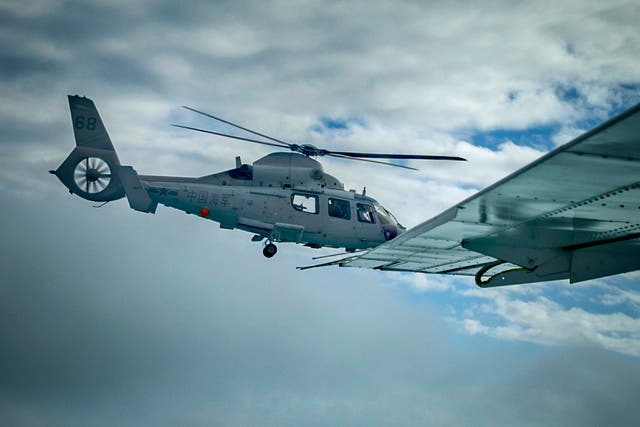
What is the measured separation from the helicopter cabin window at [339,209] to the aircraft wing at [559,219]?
40.4 ft

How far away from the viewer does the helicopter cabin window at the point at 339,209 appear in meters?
29.1

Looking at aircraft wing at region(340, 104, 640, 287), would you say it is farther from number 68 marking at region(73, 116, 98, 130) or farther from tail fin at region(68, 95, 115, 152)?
number 68 marking at region(73, 116, 98, 130)

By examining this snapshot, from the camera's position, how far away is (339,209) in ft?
95.8

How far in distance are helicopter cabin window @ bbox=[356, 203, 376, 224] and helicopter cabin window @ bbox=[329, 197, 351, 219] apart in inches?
21.3

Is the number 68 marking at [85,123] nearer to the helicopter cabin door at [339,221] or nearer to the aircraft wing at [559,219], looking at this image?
the helicopter cabin door at [339,221]

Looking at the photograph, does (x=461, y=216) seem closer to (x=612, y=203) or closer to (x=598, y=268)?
(x=612, y=203)

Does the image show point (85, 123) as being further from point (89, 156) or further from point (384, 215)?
point (384, 215)

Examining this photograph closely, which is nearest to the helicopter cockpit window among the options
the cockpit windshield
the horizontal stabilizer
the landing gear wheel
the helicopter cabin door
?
the cockpit windshield

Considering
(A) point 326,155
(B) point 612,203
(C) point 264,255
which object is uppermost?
(A) point 326,155

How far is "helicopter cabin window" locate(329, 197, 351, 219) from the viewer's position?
2911 centimetres

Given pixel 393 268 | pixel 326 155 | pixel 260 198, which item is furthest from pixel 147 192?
pixel 393 268

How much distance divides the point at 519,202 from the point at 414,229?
3.64 metres

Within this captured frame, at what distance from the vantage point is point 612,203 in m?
10.0

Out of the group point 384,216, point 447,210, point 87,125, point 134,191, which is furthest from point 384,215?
point 447,210
